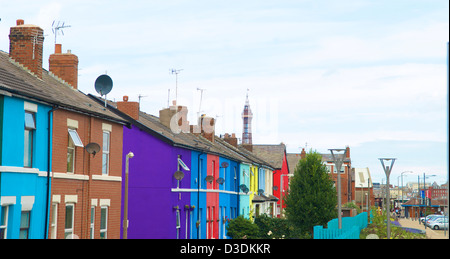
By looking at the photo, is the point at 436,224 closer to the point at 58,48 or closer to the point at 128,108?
the point at 128,108

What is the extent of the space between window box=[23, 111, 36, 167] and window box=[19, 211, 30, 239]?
158cm

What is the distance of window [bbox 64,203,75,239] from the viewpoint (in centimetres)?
2177

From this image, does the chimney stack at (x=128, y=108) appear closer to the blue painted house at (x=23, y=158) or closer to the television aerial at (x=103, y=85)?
the television aerial at (x=103, y=85)

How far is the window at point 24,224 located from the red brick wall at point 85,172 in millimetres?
1729

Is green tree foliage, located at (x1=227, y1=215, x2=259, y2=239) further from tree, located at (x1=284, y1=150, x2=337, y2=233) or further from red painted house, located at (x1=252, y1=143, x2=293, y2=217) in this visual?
red painted house, located at (x1=252, y1=143, x2=293, y2=217)

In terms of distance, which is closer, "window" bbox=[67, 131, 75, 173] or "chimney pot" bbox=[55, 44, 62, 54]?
"window" bbox=[67, 131, 75, 173]

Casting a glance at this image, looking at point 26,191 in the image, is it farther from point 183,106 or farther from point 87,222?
point 183,106

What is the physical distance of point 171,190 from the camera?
3381 centimetres

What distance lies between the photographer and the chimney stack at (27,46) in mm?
23906

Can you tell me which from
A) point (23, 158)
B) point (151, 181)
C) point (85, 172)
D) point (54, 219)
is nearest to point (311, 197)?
point (151, 181)

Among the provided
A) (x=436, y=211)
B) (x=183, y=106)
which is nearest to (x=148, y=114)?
(x=183, y=106)

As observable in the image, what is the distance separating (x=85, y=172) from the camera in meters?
23.1

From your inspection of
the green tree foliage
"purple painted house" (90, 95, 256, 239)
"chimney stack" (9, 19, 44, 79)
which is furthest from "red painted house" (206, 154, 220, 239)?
"chimney stack" (9, 19, 44, 79)

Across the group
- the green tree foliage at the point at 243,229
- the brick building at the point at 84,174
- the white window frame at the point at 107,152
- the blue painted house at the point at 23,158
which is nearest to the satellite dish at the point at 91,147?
the brick building at the point at 84,174
